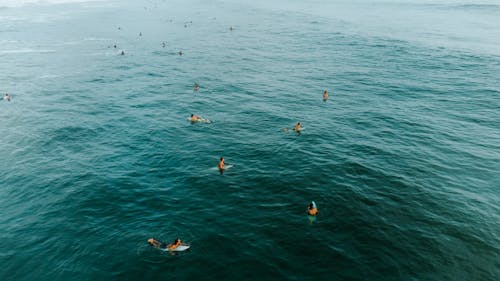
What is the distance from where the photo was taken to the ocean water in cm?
2791

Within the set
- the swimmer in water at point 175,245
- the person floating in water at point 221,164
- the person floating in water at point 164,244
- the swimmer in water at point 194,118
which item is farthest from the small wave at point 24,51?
the swimmer in water at point 175,245

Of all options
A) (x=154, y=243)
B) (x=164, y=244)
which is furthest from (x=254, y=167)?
(x=154, y=243)

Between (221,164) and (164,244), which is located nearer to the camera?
(164,244)

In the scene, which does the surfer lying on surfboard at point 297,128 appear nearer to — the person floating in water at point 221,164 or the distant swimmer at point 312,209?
the person floating in water at point 221,164

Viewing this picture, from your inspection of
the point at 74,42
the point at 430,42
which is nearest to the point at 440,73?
the point at 430,42

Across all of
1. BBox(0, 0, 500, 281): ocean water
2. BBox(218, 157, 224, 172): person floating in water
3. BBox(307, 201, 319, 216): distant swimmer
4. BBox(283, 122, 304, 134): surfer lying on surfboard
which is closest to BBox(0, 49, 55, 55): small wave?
BBox(0, 0, 500, 281): ocean water

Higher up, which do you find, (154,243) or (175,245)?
(175,245)

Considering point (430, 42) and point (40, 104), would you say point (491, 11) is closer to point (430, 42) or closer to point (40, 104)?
point (430, 42)

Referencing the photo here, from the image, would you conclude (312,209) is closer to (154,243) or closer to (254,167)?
(254,167)

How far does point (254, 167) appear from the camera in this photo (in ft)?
137

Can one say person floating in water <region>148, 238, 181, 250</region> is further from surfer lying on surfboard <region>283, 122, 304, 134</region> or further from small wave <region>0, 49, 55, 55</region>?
small wave <region>0, 49, 55, 55</region>

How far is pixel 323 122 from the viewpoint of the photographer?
54750 mm

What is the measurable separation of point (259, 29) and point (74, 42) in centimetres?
7623

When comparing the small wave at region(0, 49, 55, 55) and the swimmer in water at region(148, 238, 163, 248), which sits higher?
the swimmer in water at region(148, 238, 163, 248)
